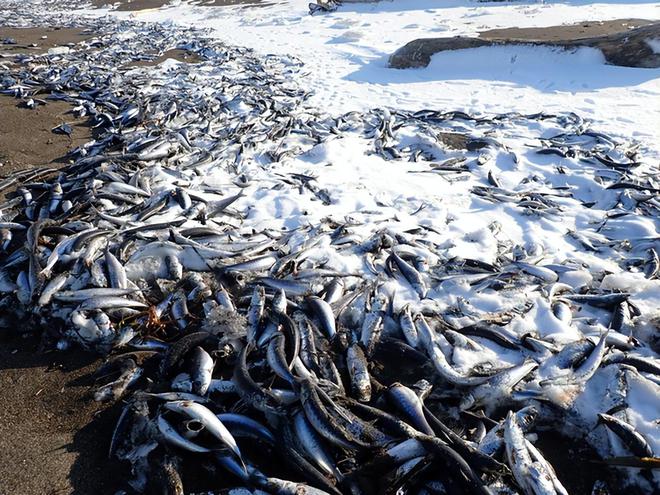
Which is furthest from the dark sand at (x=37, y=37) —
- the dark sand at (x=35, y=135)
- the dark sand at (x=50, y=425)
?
the dark sand at (x=50, y=425)

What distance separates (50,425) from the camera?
3436 mm

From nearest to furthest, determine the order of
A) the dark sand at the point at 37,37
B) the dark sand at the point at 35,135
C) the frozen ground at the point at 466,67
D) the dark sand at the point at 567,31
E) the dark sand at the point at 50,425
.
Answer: the dark sand at the point at 50,425
the dark sand at the point at 35,135
the frozen ground at the point at 466,67
the dark sand at the point at 567,31
the dark sand at the point at 37,37

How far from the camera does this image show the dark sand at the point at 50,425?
9.94 ft

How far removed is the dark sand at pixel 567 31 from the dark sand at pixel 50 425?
16074 mm

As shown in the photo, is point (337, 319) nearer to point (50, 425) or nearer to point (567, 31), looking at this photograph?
point (50, 425)

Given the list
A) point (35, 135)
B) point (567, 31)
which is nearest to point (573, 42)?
point (567, 31)

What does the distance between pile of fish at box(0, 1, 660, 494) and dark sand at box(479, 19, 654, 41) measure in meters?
9.24

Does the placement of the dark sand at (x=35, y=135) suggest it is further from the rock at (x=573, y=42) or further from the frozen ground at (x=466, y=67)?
the rock at (x=573, y=42)

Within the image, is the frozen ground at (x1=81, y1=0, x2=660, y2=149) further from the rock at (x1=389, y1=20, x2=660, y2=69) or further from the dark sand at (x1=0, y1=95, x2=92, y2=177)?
the dark sand at (x1=0, y1=95, x2=92, y2=177)

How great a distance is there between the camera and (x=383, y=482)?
287 cm

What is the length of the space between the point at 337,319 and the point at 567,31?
1728 centimetres

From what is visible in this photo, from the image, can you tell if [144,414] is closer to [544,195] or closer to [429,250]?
[429,250]

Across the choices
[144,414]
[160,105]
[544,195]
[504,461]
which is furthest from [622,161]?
[160,105]

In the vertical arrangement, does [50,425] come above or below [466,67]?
below
